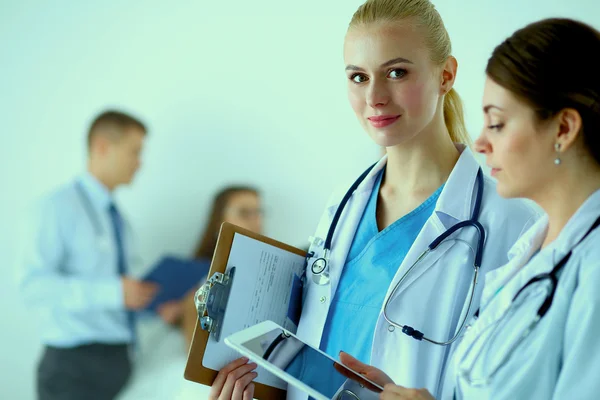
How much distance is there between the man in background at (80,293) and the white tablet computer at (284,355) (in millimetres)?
1885

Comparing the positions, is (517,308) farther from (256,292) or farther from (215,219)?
(215,219)

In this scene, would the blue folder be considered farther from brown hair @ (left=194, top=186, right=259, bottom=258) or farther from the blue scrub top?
the blue scrub top

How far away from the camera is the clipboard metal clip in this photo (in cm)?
118

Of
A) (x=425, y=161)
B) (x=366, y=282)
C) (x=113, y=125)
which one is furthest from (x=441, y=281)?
(x=113, y=125)

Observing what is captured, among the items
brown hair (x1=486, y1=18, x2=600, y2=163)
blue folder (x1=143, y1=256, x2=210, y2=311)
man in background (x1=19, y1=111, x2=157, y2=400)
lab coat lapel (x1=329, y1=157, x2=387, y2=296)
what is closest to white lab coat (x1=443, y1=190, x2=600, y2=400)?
brown hair (x1=486, y1=18, x2=600, y2=163)

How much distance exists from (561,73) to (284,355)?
0.62 m

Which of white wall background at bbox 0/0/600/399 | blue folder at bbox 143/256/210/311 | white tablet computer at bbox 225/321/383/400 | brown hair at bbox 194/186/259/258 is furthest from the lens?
brown hair at bbox 194/186/259/258

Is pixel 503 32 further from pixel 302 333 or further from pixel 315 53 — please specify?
pixel 302 333

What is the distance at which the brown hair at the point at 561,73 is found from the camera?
853 millimetres

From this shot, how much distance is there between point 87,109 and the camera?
321cm

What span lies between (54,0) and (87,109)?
578 mm

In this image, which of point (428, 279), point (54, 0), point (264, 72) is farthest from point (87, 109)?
point (428, 279)

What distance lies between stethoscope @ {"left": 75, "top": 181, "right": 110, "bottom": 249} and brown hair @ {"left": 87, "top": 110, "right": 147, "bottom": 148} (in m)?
0.27

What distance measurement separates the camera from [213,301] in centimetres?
119
